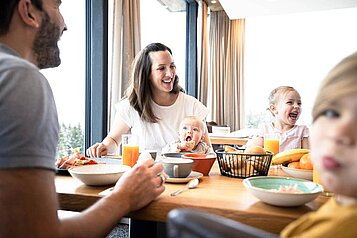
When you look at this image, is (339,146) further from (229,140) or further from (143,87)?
(229,140)

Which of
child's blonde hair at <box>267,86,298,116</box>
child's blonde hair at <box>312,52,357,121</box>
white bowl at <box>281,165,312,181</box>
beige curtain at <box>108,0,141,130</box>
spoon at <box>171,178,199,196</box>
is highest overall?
beige curtain at <box>108,0,141,130</box>

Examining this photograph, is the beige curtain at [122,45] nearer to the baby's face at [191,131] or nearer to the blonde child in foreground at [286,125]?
the baby's face at [191,131]

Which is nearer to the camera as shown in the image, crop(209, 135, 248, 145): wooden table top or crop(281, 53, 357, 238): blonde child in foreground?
crop(281, 53, 357, 238): blonde child in foreground

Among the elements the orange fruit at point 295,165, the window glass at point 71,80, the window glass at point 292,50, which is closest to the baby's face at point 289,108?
the orange fruit at point 295,165

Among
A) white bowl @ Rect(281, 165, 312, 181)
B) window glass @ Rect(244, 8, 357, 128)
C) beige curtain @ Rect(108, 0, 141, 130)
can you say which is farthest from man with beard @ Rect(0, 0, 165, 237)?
window glass @ Rect(244, 8, 357, 128)

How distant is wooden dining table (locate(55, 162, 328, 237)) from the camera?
2.89 feet

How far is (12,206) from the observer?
0.73 meters

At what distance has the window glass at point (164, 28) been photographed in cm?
375

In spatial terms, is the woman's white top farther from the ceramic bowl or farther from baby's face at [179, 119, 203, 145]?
the ceramic bowl

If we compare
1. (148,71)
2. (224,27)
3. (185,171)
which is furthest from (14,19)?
(224,27)

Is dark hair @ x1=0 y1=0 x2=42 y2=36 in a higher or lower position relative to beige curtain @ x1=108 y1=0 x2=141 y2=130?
lower

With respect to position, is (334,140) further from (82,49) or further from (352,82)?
(82,49)

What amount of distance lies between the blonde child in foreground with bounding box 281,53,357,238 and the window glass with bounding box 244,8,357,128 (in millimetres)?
5523

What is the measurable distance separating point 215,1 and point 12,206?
5.95 metres
